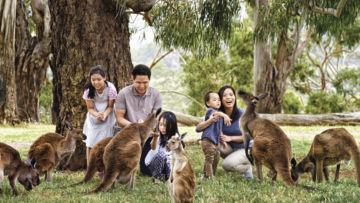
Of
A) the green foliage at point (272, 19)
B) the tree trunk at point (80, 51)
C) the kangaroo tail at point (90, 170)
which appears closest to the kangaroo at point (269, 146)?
the kangaroo tail at point (90, 170)

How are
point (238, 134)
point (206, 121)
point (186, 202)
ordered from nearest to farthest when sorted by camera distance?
1. point (186, 202)
2. point (206, 121)
3. point (238, 134)

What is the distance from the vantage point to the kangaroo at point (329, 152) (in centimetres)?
424

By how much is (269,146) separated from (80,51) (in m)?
3.16

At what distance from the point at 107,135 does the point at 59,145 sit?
624mm

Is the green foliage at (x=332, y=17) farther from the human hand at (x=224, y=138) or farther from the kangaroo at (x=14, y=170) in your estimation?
the kangaroo at (x=14, y=170)

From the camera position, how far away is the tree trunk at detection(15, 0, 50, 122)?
572 inches

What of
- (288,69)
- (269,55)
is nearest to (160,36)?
(269,55)

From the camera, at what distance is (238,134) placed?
17.0ft

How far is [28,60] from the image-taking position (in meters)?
14.7

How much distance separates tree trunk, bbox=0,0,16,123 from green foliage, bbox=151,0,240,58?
6234 mm

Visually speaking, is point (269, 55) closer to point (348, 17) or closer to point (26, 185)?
point (348, 17)

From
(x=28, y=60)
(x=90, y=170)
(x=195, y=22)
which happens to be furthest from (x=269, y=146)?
(x=28, y=60)

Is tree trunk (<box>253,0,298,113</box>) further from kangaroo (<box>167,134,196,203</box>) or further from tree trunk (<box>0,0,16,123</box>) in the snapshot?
kangaroo (<box>167,134,196,203</box>)

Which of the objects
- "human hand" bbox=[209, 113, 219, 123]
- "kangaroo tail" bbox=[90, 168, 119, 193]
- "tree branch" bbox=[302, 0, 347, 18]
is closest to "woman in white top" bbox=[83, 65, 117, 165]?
"kangaroo tail" bbox=[90, 168, 119, 193]
